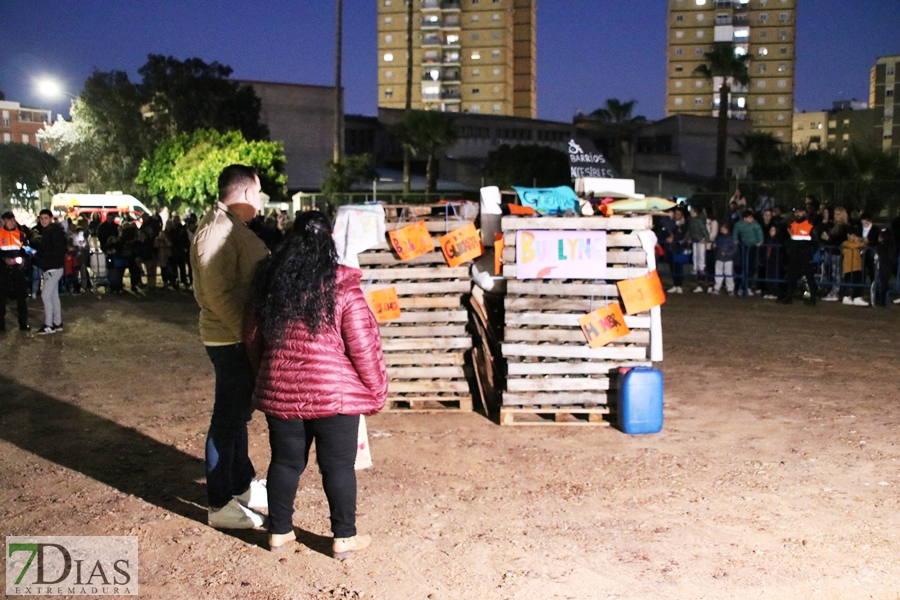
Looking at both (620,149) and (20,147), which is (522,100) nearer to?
(620,149)

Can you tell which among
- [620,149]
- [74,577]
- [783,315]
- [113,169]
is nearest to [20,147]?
[113,169]

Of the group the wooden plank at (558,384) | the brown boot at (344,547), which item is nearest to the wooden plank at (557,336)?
the wooden plank at (558,384)

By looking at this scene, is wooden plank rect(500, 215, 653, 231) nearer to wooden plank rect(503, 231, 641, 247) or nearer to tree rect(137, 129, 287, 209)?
wooden plank rect(503, 231, 641, 247)

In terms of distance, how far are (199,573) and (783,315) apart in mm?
11788

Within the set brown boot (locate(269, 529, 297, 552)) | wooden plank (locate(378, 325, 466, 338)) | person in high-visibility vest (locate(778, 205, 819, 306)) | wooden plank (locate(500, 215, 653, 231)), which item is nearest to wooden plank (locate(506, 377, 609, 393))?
wooden plank (locate(378, 325, 466, 338))

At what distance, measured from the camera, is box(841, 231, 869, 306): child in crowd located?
596 inches

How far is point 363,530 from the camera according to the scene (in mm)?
4988

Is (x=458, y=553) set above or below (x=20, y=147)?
below

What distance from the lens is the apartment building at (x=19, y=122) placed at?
136 metres

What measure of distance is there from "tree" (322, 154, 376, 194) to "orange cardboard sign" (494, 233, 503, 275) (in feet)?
101

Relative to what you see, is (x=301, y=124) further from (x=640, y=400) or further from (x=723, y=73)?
(x=640, y=400)

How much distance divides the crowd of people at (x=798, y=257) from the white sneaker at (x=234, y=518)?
35.8 feet

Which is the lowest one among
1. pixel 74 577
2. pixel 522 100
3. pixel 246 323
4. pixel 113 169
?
pixel 74 577

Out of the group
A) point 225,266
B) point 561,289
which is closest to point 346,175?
point 561,289
